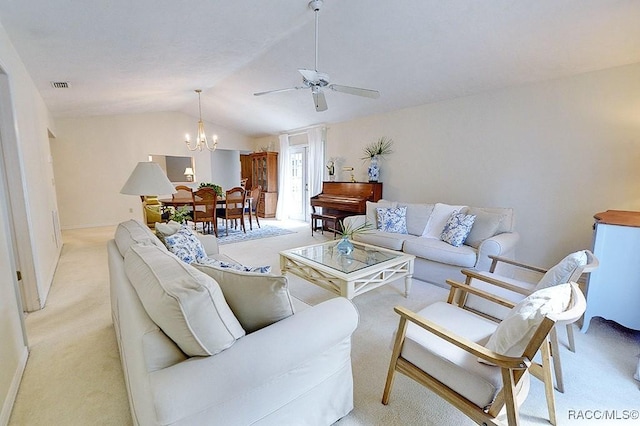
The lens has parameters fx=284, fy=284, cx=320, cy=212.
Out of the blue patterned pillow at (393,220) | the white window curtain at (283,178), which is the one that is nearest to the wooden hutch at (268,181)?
the white window curtain at (283,178)

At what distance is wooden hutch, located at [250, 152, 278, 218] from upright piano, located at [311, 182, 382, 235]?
86.5 inches

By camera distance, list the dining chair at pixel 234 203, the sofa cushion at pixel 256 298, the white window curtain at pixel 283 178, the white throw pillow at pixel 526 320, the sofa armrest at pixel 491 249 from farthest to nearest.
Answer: the white window curtain at pixel 283 178, the dining chair at pixel 234 203, the sofa armrest at pixel 491 249, the sofa cushion at pixel 256 298, the white throw pillow at pixel 526 320

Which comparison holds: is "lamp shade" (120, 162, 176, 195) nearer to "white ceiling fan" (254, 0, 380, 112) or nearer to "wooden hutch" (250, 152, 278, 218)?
"white ceiling fan" (254, 0, 380, 112)

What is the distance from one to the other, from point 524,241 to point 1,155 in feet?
18.0

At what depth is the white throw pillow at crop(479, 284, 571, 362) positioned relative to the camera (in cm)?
105

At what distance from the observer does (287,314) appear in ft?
4.01

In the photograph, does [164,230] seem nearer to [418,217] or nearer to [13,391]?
[13,391]

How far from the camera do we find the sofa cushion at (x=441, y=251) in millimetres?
2877

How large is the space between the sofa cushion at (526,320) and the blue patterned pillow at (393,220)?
2.51 m

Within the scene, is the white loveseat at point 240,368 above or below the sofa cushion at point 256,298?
below

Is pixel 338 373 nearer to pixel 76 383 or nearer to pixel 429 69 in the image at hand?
pixel 76 383

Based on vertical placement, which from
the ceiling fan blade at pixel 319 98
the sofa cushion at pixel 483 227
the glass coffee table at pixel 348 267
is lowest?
the glass coffee table at pixel 348 267

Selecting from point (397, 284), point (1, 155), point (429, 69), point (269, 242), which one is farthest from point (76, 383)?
point (429, 69)

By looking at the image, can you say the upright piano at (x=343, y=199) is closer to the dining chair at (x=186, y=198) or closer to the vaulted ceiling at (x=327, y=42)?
the vaulted ceiling at (x=327, y=42)
